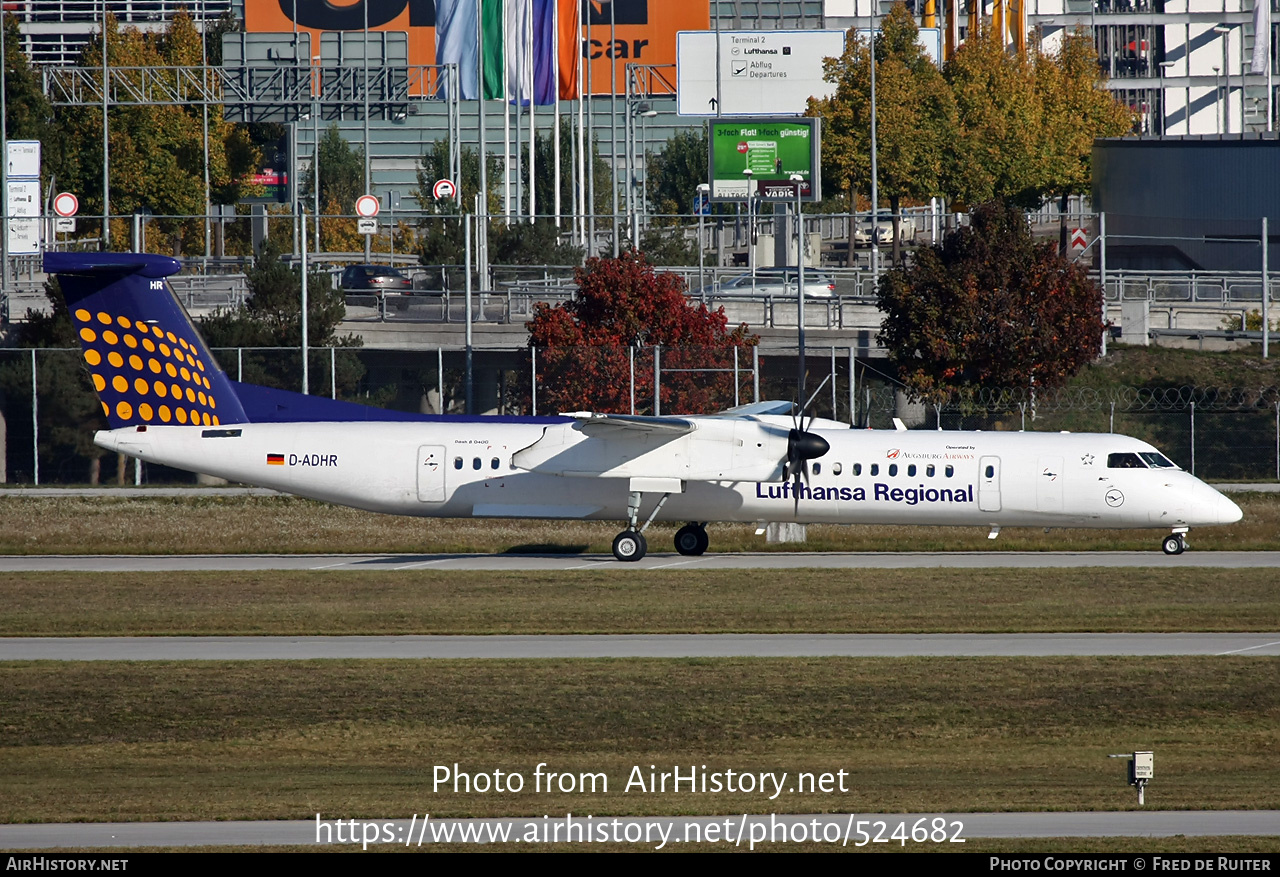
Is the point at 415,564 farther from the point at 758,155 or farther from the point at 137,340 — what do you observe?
the point at 758,155

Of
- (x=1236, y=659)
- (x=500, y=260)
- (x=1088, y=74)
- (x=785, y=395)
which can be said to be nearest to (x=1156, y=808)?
(x=1236, y=659)

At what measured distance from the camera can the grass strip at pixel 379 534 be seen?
101ft

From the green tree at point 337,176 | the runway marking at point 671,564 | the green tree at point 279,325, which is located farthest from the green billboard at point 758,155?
the green tree at point 337,176

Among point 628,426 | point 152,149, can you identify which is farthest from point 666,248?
point 628,426

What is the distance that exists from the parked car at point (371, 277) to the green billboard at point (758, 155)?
13.0 meters

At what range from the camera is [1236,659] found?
18469mm

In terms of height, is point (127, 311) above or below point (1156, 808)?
above

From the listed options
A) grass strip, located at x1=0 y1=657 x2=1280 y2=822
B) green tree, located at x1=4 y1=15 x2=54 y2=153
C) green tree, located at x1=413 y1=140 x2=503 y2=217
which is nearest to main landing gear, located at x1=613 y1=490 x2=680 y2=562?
grass strip, located at x1=0 y1=657 x2=1280 y2=822

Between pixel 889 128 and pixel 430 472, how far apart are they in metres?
39.6

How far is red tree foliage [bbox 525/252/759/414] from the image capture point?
37.6 m

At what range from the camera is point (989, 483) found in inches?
1074
